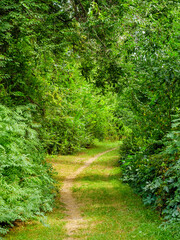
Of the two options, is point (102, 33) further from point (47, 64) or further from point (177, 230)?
point (177, 230)

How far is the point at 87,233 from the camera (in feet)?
26.2

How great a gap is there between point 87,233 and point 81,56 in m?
7.02

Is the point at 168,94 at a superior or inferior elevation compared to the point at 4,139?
superior

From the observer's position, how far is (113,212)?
1016 centimetres

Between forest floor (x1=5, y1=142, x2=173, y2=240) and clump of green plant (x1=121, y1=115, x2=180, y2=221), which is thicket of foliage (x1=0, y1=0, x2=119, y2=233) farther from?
clump of green plant (x1=121, y1=115, x2=180, y2=221)

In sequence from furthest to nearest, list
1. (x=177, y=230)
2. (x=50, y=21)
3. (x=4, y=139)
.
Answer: (x=50, y=21) → (x=4, y=139) → (x=177, y=230)

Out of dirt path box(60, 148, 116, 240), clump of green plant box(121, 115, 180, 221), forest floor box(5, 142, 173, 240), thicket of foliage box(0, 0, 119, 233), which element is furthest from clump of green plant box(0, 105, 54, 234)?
clump of green plant box(121, 115, 180, 221)

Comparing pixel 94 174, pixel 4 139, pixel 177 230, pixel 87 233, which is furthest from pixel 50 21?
pixel 94 174

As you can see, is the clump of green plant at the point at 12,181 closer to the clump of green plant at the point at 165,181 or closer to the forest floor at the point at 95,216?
the forest floor at the point at 95,216

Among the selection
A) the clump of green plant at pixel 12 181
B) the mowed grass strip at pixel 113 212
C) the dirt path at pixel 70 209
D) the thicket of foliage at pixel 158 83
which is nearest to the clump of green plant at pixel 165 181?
the thicket of foliage at pixel 158 83

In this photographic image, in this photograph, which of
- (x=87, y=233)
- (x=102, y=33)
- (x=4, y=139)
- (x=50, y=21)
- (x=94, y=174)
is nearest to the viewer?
(x=4, y=139)

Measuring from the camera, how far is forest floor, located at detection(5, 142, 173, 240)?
7.57 m

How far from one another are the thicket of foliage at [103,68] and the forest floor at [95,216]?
2.03 ft

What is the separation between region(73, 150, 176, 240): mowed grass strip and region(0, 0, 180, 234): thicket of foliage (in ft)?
2.17
